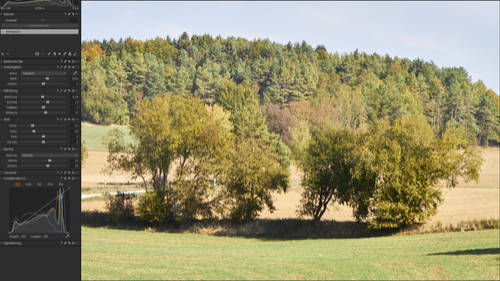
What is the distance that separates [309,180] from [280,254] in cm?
1647

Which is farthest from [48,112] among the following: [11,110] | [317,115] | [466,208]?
[317,115]

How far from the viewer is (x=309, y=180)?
4853 centimetres

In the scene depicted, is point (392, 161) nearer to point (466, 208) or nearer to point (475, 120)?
point (466, 208)

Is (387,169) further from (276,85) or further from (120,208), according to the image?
(276,85)

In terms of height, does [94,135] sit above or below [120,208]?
above

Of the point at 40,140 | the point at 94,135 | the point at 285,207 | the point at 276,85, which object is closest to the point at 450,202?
the point at 285,207

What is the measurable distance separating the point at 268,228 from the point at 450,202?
2726cm

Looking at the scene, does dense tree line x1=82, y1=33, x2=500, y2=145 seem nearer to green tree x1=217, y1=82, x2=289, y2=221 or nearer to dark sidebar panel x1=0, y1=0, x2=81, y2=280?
green tree x1=217, y1=82, x2=289, y2=221

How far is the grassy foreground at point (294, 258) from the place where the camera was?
22.7m

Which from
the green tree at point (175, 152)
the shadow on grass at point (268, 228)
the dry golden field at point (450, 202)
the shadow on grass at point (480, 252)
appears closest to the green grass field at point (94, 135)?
the dry golden field at point (450, 202)

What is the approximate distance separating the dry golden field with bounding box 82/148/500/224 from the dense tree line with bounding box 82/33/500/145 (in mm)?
36538

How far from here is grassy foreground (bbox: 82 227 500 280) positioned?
22.7 metres

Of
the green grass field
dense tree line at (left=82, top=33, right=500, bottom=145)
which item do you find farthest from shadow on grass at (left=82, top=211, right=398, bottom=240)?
the green grass field

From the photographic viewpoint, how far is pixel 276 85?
158 metres
